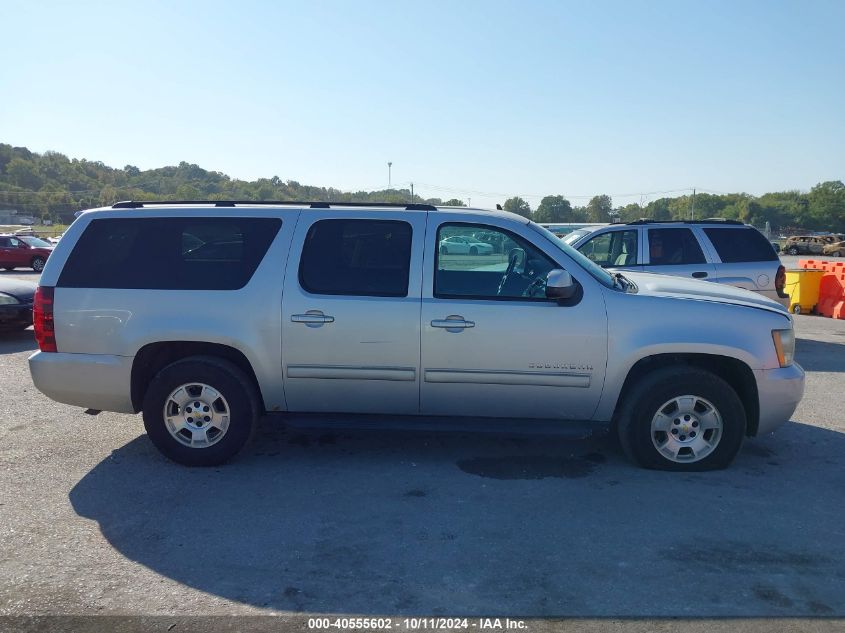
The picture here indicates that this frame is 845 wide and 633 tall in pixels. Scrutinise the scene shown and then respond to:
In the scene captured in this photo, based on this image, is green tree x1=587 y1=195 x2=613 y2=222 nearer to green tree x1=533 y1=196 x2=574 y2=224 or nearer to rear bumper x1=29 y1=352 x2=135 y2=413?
green tree x1=533 y1=196 x2=574 y2=224

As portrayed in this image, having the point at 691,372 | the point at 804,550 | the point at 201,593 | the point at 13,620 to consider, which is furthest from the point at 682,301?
the point at 13,620

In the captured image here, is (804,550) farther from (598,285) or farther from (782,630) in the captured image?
(598,285)

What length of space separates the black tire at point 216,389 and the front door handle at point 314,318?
65 centimetres

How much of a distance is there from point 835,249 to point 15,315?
53163 mm

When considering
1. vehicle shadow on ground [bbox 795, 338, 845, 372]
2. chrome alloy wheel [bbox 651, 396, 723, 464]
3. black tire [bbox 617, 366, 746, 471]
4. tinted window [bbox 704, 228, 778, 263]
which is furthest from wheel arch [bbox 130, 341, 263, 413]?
tinted window [bbox 704, 228, 778, 263]

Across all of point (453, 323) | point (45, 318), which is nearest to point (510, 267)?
point (453, 323)

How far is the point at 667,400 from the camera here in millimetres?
4984

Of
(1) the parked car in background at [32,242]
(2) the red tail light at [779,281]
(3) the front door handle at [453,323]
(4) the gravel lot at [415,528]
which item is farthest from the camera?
(1) the parked car in background at [32,242]

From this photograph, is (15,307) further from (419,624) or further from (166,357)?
(419,624)

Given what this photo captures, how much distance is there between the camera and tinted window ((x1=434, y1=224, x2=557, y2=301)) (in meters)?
5.09

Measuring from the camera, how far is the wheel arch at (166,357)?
17.0 ft

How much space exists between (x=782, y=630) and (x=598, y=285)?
2.53m

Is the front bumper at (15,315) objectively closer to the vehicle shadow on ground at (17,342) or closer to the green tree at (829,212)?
the vehicle shadow on ground at (17,342)

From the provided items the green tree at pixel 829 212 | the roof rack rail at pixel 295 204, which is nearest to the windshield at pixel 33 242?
the roof rack rail at pixel 295 204
